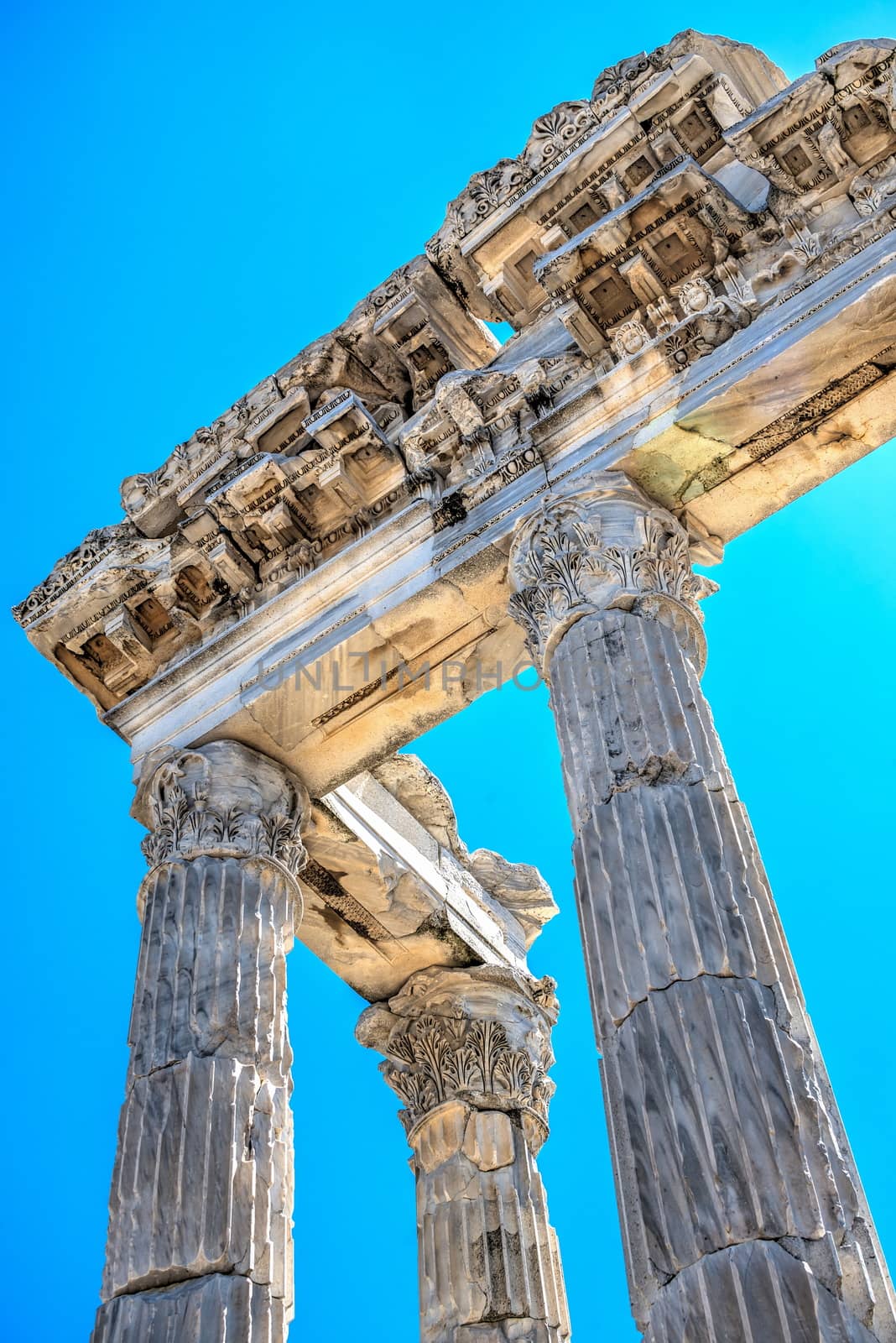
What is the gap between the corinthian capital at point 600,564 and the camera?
40.0 feet

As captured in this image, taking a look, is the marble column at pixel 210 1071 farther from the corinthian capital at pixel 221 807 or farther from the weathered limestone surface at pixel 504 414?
the weathered limestone surface at pixel 504 414

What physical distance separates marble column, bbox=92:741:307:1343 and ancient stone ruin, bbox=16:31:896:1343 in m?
0.04

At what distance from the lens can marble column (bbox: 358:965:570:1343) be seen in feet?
48.5

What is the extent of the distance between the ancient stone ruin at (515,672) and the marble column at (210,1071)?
35 mm

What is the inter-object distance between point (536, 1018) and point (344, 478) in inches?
261

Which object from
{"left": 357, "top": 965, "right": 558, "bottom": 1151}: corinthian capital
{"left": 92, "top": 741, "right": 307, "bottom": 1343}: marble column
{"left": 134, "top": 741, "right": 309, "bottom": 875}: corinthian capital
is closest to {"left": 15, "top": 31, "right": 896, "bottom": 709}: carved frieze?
{"left": 134, "top": 741, "right": 309, "bottom": 875}: corinthian capital

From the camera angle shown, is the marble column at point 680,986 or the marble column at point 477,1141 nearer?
the marble column at point 680,986

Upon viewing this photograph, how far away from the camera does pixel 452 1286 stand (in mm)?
14930

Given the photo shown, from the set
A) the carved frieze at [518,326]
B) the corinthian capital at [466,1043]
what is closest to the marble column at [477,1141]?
the corinthian capital at [466,1043]

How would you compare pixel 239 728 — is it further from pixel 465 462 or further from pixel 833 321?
pixel 833 321

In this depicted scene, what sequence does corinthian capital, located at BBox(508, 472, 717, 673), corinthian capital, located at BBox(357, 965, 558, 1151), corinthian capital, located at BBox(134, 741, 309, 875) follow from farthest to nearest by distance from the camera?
1. corinthian capital, located at BBox(357, 965, 558, 1151)
2. corinthian capital, located at BBox(134, 741, 309, 875)
3. corinthian capital, located at BBox(508, 472, 717, 673)

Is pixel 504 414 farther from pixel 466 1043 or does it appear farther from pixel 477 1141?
pixel 477 1141

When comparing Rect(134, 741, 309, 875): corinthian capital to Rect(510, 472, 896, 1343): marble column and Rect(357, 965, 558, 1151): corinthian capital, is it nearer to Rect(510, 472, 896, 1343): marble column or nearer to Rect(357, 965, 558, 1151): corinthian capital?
Rect(357, 965, 558, 1151): corinthian capital

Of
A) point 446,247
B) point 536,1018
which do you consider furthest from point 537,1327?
point 446,247
